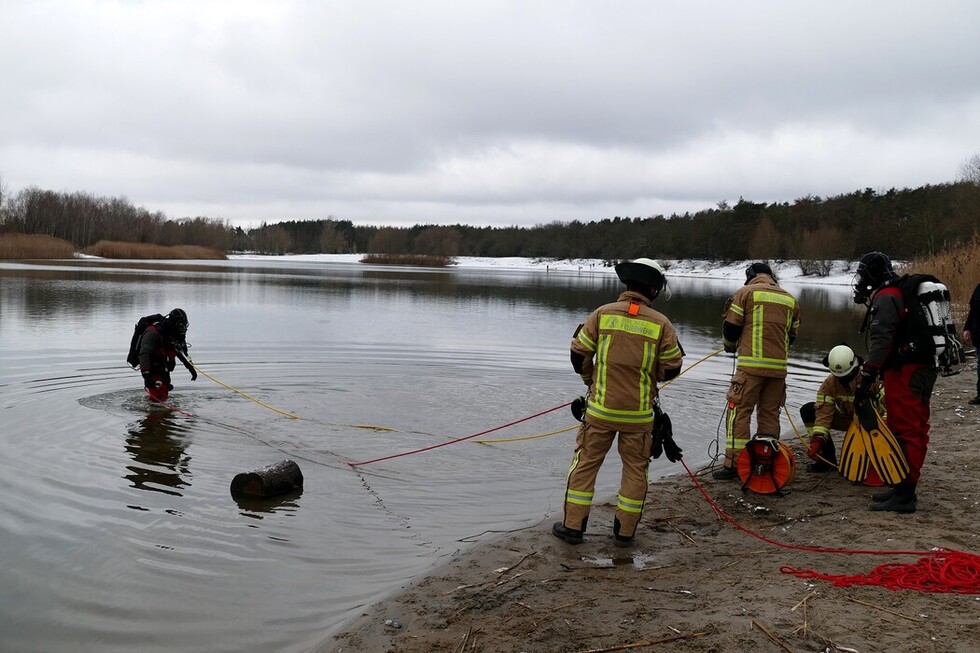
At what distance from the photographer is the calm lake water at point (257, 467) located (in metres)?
4.83

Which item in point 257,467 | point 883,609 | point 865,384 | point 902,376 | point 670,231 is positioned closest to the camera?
point 883,609

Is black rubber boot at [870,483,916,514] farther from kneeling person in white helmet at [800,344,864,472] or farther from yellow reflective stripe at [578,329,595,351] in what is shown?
yellow reflective stripe at [578,329,595,351]

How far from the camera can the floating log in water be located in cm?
675

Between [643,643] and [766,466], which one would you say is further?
[766,466]

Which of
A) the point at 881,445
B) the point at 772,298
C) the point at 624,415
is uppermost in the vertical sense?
the point at 772,298

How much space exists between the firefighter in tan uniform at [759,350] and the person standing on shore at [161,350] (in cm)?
758

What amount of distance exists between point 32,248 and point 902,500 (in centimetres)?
7225

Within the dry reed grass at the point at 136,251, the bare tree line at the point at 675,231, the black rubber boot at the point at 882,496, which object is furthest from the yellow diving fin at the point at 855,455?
the dry reed grass at the point at 136,251

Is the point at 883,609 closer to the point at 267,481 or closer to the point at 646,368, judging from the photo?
the point at 646,368

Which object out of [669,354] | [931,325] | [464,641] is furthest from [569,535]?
[931,325]

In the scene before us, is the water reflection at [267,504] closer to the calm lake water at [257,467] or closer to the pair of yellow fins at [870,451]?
the calm lake water at [257,467]

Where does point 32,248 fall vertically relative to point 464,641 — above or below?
above

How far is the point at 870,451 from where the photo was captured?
6.54 metres

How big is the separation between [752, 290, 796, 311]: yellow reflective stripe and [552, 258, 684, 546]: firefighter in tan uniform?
1833mm
